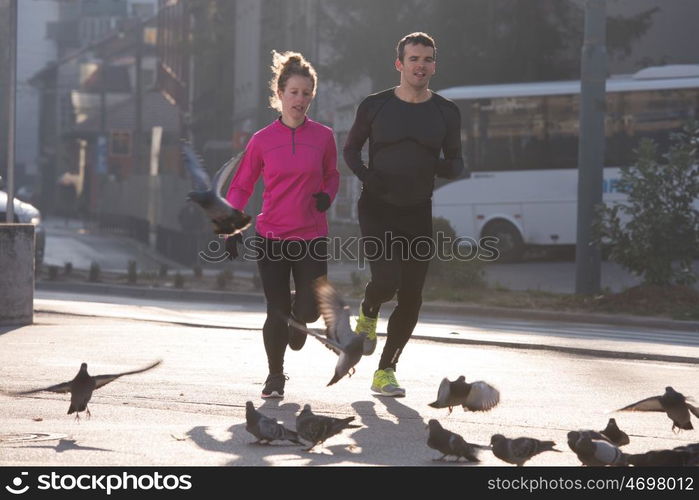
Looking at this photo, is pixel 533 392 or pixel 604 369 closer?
pixel 533 392

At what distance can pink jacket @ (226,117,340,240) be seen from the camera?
8.83 metres

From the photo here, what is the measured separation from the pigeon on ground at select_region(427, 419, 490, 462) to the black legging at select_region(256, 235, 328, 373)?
7.81 feet

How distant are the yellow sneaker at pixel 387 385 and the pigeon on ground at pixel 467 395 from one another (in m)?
1.19

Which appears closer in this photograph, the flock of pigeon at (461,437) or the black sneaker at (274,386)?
the flock of pigeon at (461,437)

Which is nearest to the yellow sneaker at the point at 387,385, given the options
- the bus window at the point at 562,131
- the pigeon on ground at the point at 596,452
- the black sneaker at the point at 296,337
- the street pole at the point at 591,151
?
the black sneaker at the point at 296,337

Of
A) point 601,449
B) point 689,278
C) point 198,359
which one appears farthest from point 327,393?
point 689,278

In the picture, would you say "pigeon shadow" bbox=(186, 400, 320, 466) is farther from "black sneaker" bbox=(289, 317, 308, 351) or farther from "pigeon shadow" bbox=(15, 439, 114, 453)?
"black sneaker" bbox=(289, 317, 308, 351)

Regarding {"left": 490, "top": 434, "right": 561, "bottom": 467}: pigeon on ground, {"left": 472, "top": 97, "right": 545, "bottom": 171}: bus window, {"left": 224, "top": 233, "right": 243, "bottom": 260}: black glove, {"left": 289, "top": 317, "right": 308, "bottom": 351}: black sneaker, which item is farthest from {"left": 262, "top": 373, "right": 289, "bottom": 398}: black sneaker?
{"left": 472, "top": 97, "right": 545, "bottom": 171}: bus window

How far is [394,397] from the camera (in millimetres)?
9000

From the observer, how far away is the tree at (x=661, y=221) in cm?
1864

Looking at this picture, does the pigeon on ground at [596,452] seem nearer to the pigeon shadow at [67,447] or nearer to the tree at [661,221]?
the pigeon shadow at [67,447]
